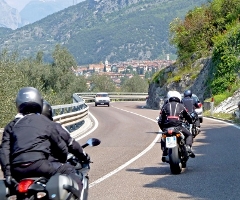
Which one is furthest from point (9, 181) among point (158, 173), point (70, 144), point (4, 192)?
point (158, 173)

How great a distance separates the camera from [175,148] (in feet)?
38.9

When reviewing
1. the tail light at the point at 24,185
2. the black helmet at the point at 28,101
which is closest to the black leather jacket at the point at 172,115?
the black helmet at the point at 28,101

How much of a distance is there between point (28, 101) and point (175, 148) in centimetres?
609

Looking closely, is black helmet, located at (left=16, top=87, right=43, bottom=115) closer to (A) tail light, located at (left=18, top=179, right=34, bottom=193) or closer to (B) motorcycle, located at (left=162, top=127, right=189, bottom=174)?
(A) tail light, located at (left=18, top=179, right=34, bottom=193)

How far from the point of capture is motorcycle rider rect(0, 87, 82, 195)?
5.85 metres

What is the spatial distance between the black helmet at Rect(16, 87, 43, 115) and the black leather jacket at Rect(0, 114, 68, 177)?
10cm

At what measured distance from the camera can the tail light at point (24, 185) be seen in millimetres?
5645

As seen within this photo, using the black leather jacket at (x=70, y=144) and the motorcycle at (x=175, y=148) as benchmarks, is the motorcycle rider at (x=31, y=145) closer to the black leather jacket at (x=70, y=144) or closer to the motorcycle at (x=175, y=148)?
the black leather jacket at (x=70, y=144)

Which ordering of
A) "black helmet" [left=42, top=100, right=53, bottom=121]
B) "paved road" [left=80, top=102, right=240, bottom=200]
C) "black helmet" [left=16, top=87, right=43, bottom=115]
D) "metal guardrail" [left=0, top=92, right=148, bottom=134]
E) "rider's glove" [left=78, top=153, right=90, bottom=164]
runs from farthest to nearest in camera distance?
"metal guardrail" [left=0, top=92, right=148, bottom=134]
"paved road" [left=80, top=102, right=240, bottom=200]
"black helmet" [left=42, top=100, right=53, bottom=121]
"rider's glove" [left=78, top=153, right=90, bottom=164]
"black helmet" [left=16, top=87, right=43, bottom=115]

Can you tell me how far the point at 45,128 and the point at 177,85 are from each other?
4552 centimetres

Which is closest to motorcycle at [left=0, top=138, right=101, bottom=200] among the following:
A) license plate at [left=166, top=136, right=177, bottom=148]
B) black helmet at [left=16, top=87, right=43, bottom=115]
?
black helmet at [left=16, top=87, right=43, bottom=115]

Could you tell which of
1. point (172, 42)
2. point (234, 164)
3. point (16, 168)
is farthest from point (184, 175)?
point (172, 42)

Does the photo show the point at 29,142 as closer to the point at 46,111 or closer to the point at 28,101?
the point at 28,101

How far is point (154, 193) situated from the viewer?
9.86 m
